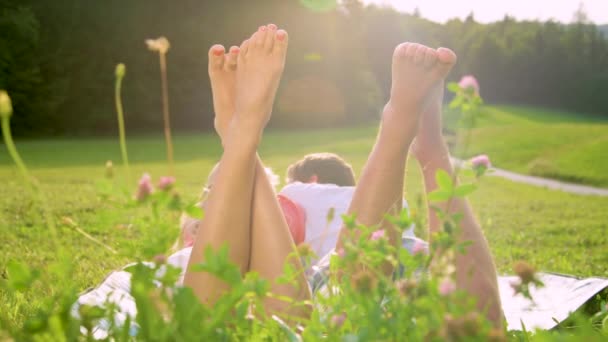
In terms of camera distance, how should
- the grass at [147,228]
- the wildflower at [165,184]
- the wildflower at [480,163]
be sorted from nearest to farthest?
the wildflower at [165,184] → the wildflower at [480,163] → the grass at [147,228]

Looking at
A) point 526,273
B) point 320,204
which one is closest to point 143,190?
point 526,273

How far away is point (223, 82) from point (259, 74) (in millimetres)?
212

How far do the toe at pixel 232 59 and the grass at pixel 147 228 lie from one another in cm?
36

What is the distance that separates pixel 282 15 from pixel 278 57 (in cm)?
2248

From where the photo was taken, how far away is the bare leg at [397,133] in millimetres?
1427

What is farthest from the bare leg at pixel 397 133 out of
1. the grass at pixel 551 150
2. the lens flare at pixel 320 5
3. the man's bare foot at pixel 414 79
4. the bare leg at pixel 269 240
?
the lens flare at pixel 320 5

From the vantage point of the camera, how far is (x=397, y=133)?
1.42m

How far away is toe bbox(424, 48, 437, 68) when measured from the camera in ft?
4.92

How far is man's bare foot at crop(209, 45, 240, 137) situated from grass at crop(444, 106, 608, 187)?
10071mm

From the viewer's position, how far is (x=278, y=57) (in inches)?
63.1

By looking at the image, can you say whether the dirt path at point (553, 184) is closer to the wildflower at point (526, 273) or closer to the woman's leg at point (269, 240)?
the woman's leg at point (269, 240)

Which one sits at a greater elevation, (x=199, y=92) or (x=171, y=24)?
(x=171, y=24)

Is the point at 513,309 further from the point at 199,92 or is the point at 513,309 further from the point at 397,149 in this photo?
the point at 199,92

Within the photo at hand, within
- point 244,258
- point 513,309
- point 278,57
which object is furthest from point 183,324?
point 513,309
